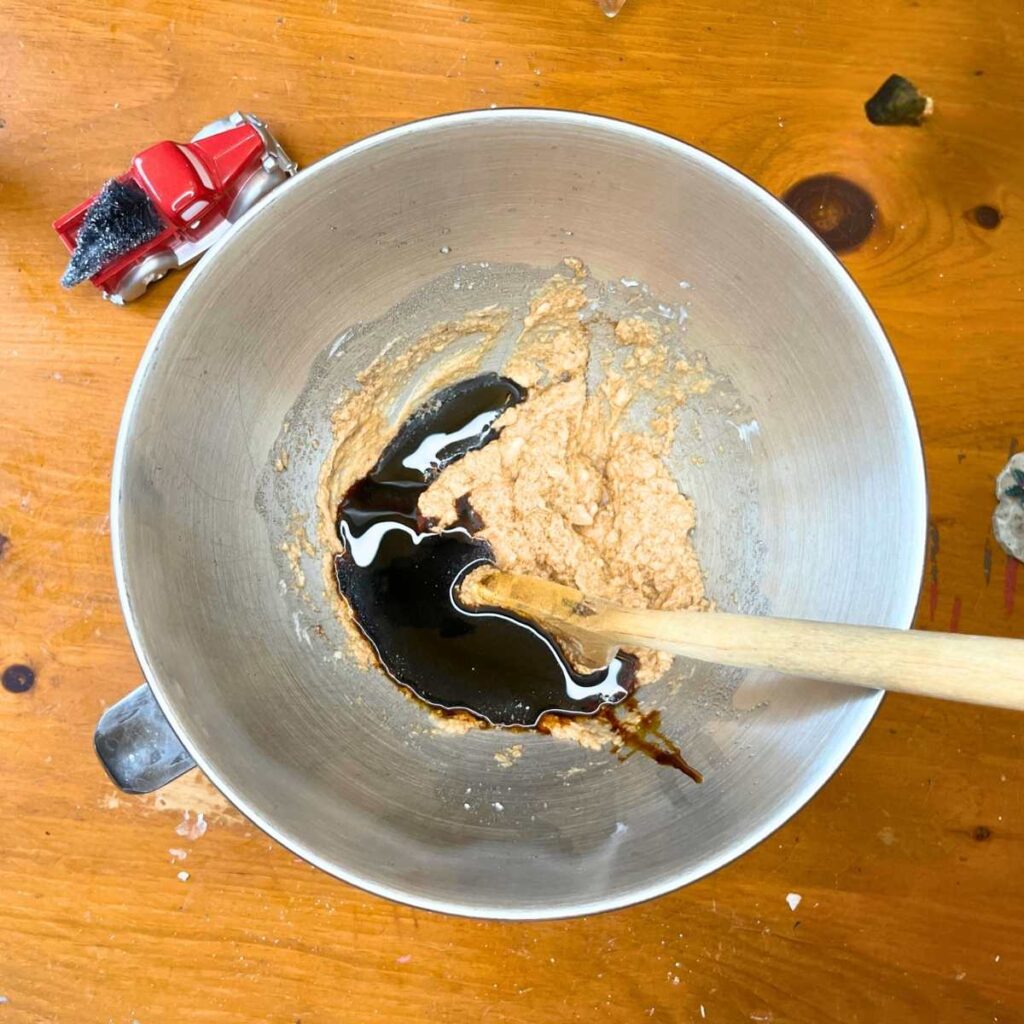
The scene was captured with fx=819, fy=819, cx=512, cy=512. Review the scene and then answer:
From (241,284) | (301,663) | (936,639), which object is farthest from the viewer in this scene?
(301,663)

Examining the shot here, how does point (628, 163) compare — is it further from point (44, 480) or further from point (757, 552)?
point (44, 480)

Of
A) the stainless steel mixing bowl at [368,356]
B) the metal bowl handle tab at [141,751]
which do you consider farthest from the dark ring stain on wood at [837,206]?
the metal bowl handle tab at [141,751]

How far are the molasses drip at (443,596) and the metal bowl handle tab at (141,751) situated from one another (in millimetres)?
209

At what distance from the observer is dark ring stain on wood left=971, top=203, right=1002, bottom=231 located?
782mm

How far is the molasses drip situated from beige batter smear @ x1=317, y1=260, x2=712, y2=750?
14 mm

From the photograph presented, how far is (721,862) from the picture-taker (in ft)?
1.87

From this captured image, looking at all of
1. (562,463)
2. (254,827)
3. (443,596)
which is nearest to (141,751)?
(254,827)

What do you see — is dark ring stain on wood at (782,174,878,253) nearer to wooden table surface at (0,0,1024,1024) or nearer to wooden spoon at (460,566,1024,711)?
wooden table surface at (0,0,1024,1024)

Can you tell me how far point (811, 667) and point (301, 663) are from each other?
440mm

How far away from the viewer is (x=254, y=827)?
773 millimetres

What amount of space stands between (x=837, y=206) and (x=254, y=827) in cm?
81

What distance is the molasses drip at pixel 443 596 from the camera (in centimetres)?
80

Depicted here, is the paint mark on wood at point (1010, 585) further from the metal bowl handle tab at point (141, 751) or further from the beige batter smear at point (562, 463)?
the metal bowl handle tab at point (141, 751)

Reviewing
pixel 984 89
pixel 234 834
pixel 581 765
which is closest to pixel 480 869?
pixel 581 765
